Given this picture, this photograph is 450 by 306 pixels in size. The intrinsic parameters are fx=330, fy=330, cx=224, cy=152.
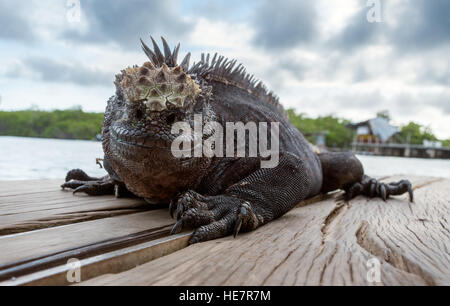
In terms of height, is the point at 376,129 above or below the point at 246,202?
above

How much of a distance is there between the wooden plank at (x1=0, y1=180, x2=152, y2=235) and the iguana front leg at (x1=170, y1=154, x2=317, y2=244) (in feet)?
1.83

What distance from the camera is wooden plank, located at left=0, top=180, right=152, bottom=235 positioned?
201cm

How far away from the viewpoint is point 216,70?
2.99m

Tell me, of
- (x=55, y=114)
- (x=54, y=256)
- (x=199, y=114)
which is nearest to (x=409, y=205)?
(x=199, y=114)

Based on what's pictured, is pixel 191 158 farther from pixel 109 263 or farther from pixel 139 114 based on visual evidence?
pixel 109 263

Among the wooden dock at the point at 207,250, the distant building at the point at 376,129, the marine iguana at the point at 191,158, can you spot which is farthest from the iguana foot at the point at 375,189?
the distant building at the point at 376,129

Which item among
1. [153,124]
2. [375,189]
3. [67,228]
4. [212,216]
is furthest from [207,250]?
[375,189]

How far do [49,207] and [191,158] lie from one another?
1.21 metres
